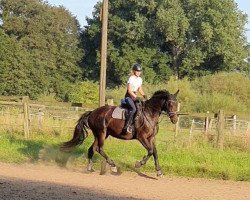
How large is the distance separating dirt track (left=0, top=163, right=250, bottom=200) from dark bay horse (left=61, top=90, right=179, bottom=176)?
0.68 metres

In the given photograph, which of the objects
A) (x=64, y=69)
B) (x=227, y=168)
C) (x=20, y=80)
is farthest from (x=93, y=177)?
(x=64, y=69)

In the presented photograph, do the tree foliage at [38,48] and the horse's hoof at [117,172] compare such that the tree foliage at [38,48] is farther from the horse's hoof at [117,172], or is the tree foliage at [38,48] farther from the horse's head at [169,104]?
the horse's head at [169,104]

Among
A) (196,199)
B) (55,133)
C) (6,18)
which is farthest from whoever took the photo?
(6,18)

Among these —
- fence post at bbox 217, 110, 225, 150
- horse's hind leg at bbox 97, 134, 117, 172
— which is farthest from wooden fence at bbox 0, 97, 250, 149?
horse's hind leg at bbox 97, 134, 117, 172

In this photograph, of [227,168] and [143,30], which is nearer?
[227,168]

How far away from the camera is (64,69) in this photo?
60531 millimetres

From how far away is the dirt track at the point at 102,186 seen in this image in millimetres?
10242

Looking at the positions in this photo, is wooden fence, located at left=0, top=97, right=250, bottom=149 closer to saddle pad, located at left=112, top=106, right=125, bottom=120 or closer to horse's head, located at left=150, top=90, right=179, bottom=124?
horse's head, located at left=150, top=90, right=179, bottom=124

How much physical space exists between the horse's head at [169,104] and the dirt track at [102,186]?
1.56 metres

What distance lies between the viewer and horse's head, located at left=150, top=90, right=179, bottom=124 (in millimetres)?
13883

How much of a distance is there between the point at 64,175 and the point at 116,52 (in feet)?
157

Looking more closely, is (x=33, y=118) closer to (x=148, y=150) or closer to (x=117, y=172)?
(x=117, y=172)

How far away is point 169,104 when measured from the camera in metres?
14.0

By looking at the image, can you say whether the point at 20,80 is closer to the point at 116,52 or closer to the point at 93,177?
the point at 116,52
